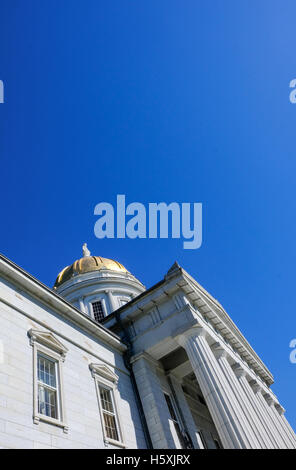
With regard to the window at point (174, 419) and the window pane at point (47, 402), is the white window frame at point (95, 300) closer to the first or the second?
the window at point (174, 419)

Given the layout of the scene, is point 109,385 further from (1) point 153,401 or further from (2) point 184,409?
(2) point 184,409

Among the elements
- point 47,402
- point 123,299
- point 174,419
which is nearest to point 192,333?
point 174,419

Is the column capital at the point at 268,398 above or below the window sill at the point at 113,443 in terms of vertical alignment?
above

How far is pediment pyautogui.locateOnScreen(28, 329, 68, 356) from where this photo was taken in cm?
1287

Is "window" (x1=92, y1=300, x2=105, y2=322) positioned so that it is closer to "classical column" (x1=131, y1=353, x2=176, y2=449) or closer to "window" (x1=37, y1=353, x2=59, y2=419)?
"classical column" (x1=131, y1=353, x2=176, y2=449)

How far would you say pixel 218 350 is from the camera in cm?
1891

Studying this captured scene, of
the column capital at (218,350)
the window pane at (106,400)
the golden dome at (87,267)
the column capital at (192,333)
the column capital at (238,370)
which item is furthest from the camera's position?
the golden dome at (87,267)

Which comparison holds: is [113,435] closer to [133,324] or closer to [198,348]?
[198,348]

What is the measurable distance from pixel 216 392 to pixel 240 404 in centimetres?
165

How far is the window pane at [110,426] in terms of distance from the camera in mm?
14211

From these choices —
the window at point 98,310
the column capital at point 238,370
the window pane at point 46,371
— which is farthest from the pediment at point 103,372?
the window at point 98,310

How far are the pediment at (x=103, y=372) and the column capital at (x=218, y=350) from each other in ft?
18.5

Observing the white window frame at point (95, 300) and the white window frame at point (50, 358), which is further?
the white window frame at point (95, 300)
